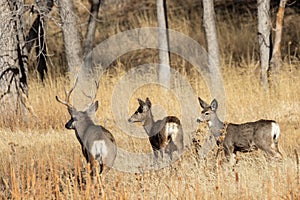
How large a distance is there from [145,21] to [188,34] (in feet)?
8.36

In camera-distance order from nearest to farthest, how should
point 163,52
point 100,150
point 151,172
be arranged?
point 151,172
point 100,150
point 163,52

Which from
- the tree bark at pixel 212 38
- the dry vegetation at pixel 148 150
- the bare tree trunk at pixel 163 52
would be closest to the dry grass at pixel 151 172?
the dry vegetation at pixel 148 150

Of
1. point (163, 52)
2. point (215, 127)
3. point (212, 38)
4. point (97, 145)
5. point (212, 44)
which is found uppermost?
point (212, 38)

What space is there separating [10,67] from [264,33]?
4.60m

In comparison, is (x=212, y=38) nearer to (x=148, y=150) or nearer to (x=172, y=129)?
(x=148, y=150)

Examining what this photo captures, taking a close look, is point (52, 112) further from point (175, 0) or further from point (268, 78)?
point (175, 0)

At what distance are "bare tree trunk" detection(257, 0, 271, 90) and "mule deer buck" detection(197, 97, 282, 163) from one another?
3683 millimetres

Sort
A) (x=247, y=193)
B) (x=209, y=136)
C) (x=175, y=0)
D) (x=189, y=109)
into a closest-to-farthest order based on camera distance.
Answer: (x=247, y=193)
(x=209, y=136)
(x=189, y=109)
(x=175, y=0)

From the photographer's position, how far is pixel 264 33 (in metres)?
13.1

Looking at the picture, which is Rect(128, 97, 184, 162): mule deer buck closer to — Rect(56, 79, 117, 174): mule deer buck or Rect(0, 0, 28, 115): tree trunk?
Rect(56, 79, 117, 174): mule deer buck

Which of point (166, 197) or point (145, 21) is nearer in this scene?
point (166, 197)

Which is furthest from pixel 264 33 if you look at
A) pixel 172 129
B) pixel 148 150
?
pixel 172 129

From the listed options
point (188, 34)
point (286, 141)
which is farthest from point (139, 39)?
point (286, 141)

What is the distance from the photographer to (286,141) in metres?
9.80
